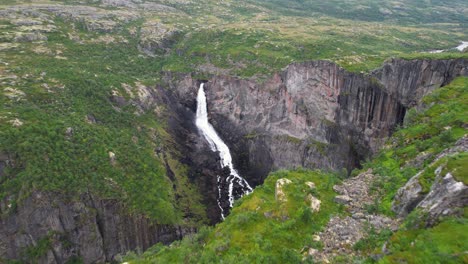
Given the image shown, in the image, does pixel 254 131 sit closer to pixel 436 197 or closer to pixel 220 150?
pixel 220 150

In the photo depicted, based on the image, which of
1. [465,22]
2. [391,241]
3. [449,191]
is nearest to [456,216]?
[449,191]

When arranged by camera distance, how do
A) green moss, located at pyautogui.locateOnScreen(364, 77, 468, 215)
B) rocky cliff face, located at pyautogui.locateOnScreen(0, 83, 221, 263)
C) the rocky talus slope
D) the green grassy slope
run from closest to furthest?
the rocky talus slope < green moss, located at pyautogui.locateOnScreen(364, 77, 468, 215) < rocky cliff face, located at pyautogui.locateOnScreen(0, 83, 221, 263) < the green grassy slope

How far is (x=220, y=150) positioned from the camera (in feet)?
249

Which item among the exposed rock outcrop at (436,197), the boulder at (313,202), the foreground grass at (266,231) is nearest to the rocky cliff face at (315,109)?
the foreground grass at (266,231)

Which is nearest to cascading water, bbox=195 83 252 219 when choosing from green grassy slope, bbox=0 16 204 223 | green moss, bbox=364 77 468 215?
green grassy slope, bbox=0 16 204 223

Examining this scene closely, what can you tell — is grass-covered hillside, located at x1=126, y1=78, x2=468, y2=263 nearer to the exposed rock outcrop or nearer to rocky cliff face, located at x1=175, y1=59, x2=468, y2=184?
the exposed rock outcrop

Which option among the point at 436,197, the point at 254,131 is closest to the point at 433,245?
the point at 436,197

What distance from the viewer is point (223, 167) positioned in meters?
71.9

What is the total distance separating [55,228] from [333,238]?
44.0 metres

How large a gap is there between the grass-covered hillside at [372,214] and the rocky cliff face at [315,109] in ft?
51.7

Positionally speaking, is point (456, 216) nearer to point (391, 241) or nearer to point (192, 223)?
point (391, 241)

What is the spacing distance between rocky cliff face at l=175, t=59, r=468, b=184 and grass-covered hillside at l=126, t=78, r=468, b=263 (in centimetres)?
1575

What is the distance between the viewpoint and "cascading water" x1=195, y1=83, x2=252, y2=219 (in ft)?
216

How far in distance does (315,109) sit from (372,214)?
44.7 meters
